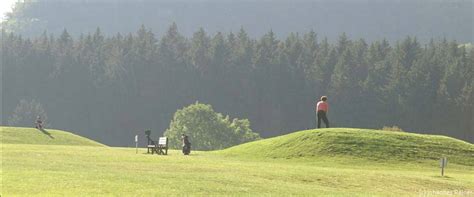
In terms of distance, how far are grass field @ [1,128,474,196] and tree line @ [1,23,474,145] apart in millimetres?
118553

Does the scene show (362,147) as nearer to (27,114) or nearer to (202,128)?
(202,128)

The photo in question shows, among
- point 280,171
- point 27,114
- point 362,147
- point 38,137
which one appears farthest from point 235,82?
point 280,171

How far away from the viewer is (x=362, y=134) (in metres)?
48.3

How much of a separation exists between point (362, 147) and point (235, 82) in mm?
141324

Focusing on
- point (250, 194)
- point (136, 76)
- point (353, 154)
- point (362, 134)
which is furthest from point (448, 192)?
point (136, 76)

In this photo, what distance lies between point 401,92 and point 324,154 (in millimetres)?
124730

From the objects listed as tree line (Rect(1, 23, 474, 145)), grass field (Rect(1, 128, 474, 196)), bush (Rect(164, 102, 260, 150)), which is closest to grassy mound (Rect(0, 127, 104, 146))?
grass field (Rect(1, 128, 474, 196))

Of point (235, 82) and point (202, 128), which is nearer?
point (202, 128)

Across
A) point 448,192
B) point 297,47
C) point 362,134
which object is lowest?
point 448,192

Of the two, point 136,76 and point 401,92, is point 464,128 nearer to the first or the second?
point 401,92

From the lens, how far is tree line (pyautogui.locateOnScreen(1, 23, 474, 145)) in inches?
6550

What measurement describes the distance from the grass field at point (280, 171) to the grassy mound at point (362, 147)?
0.07 metres

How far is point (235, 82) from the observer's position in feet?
612

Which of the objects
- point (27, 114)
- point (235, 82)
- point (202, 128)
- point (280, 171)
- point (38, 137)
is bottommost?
point (280, 171)
